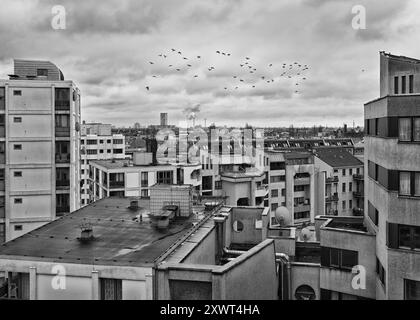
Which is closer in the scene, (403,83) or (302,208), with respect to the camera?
(403,83)

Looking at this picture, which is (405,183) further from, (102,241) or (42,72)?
(42,72)

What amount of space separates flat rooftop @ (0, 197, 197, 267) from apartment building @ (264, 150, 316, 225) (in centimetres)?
5124

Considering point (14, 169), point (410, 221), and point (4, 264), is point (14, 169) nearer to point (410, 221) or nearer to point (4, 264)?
point (4, 264)

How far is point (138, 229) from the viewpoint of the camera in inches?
1007

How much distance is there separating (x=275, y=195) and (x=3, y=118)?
5019cm

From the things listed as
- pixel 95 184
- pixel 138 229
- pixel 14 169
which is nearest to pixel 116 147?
pixel 95 184

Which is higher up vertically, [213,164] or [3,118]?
[3,118]

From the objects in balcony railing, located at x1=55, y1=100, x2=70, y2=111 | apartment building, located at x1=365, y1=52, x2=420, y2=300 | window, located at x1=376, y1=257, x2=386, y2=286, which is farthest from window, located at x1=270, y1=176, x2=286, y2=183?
apartment building, located at x1=365, y1=52, x2=420, y2=300

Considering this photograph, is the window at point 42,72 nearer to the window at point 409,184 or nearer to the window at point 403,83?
the window at point 403,83

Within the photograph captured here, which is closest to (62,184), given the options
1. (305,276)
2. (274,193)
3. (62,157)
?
(62,157)

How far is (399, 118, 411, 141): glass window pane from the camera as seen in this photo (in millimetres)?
23625

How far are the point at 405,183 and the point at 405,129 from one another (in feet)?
8.36

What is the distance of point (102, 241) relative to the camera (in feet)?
75.5
